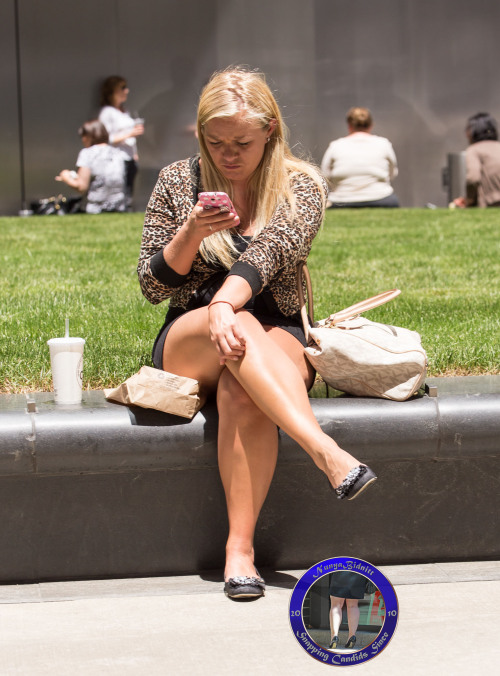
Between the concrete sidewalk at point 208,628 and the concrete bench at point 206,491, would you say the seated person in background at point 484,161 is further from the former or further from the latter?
the concrete sidewalk at point 208,628

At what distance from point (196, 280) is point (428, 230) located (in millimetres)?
5282

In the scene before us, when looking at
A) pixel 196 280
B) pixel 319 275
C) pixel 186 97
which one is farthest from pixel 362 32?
pixel 196 280

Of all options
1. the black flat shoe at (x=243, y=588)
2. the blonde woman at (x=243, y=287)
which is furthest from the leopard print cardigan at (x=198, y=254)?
the black flat shoe at (x=243, y=588)

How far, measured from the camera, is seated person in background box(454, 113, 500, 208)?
39.7 feet

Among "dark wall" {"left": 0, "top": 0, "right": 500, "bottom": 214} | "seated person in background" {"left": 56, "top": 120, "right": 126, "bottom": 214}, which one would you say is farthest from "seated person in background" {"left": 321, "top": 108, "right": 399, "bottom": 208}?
"dark wall" {"left": 0, "top": 0, "right": 500, "bottom": 214}

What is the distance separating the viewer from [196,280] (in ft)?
12.5

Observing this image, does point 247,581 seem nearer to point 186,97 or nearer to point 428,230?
point 428,230

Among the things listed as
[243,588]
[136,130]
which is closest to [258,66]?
[136,130]

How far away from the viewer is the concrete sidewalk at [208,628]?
2.79 meters

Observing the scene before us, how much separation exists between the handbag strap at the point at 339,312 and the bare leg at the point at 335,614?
1180 millimetres

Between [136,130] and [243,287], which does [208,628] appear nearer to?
[243,287]

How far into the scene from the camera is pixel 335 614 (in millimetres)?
2637

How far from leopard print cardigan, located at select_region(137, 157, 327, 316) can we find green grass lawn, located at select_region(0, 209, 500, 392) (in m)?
0.52

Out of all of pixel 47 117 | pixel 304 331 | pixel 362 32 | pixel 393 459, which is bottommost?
pixel 393 459
